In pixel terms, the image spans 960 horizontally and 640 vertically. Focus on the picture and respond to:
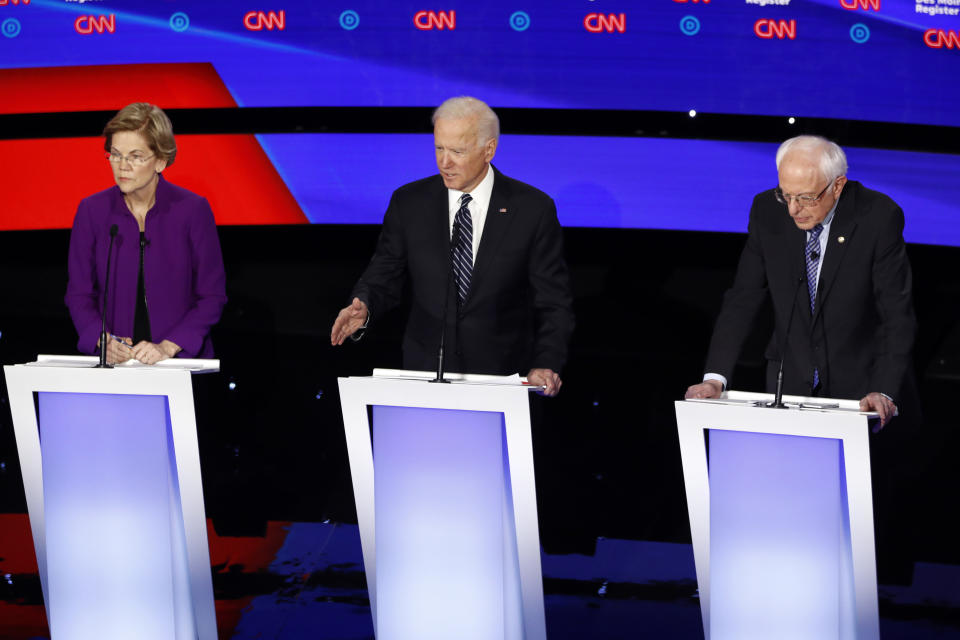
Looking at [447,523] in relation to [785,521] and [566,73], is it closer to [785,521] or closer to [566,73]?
[785,521]

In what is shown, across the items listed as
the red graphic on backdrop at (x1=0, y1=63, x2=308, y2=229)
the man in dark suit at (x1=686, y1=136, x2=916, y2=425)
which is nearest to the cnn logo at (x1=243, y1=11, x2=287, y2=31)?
the red graphic on backdrop at (x1=0, y1=63, x2=308, y2=229)

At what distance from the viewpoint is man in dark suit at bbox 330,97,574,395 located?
2904mm

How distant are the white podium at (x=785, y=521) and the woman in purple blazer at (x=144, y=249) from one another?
1.42m

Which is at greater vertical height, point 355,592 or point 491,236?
point 491,236

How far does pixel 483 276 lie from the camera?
2.93 metres

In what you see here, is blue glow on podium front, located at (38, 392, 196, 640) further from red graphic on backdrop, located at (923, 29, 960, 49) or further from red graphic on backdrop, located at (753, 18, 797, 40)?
red graphic on backdrop, located at (923, 29, 960, 49)

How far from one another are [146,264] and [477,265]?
0.88 m

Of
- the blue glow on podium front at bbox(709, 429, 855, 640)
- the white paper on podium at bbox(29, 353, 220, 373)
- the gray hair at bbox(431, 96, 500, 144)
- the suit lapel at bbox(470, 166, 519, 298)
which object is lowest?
the blue glow on podium front at bbox(709, 429, 855, 640)

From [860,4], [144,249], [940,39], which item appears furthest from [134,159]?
[940,39]

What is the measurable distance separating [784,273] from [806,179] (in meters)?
0.26

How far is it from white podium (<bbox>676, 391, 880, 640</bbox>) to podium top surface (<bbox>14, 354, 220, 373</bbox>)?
3.36 ft

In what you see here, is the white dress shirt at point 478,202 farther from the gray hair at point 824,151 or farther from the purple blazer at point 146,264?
the gray hair at point 824,151

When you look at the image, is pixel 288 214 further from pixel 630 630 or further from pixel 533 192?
pixel 630 630

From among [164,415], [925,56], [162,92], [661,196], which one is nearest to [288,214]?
[162,92]
